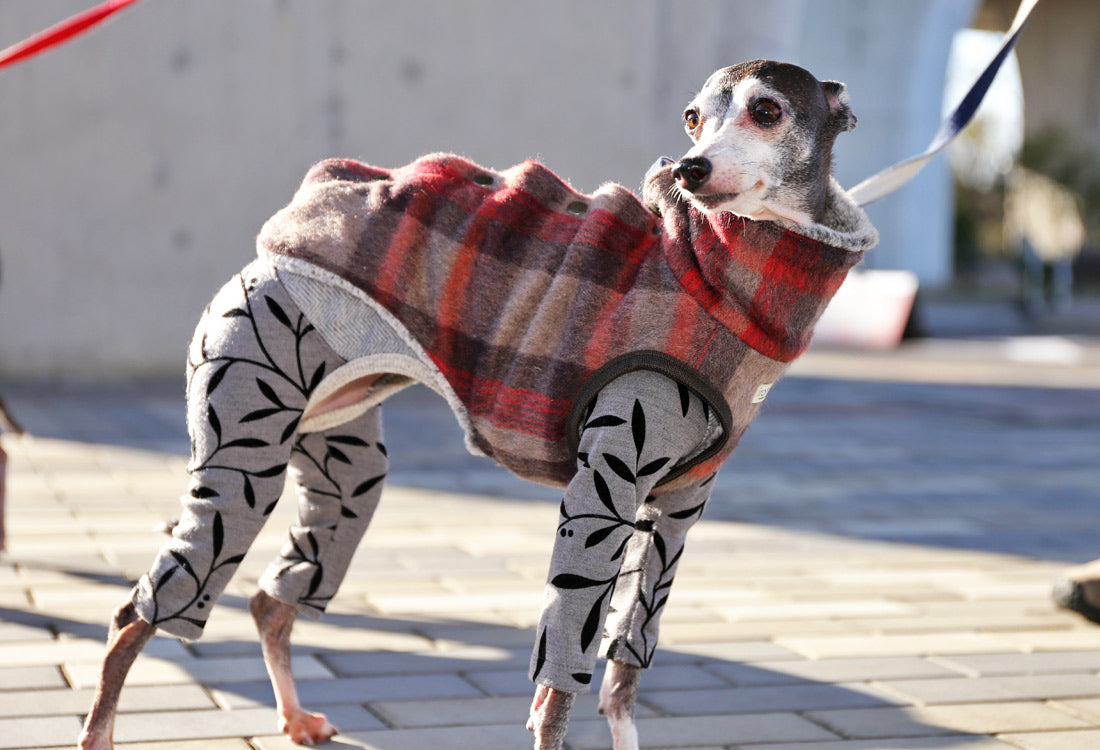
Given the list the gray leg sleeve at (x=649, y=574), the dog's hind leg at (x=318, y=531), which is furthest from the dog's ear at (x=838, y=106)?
the dog's hind leg at (x=318, y=531)

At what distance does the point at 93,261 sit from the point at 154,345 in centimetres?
70

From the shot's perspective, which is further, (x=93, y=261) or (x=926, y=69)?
(x=926, y=69)

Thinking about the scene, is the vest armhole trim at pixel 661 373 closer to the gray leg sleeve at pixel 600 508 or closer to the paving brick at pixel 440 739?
the gray leg sleeve at pixel 600 508

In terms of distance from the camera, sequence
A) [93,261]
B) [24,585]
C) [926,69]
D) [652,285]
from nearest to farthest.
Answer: [652,285]
[24,585]
[93,261]
[926,69]

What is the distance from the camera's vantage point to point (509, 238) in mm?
2699

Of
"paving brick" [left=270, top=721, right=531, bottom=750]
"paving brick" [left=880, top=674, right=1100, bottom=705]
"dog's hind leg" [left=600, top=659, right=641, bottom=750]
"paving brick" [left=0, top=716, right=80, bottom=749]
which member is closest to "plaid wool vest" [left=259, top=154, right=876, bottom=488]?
"dog's hind leg" [left=600, top=659, right=641, bottom=750]

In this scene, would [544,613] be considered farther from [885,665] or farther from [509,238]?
[885,665]

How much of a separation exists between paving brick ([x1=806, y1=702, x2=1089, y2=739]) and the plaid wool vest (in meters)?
0.99

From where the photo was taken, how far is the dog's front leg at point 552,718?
8.17ft

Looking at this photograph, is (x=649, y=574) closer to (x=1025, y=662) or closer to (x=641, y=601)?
(x=641, y=601)

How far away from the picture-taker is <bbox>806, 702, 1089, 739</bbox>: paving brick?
10.5ft

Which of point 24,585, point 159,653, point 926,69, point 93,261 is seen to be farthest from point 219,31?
point 926,69

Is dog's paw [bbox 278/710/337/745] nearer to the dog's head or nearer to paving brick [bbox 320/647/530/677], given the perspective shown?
paving brick [bbox 320/647/530/677]

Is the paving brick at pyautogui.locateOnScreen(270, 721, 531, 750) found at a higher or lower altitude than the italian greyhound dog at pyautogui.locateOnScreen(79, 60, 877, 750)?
lower
